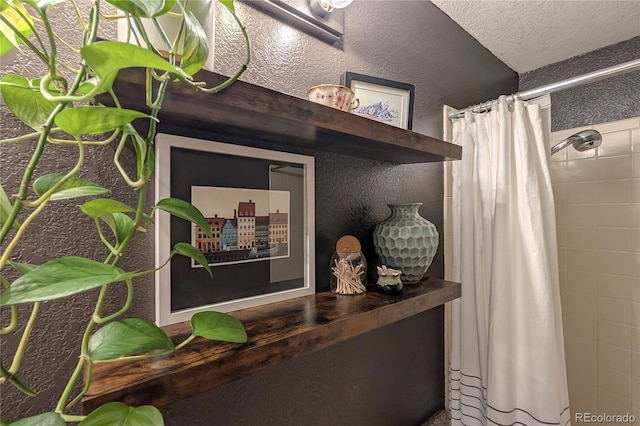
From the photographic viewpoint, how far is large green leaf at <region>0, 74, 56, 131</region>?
329 millimetres

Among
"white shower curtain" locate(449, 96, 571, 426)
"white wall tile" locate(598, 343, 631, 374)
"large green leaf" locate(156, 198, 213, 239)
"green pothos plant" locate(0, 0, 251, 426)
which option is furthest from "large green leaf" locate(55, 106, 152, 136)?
"white wall tile" locate(598, 343, 631, 374)

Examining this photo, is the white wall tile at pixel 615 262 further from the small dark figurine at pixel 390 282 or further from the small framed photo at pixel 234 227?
the small framed photo at pixel 234 227

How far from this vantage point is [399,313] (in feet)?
2.33

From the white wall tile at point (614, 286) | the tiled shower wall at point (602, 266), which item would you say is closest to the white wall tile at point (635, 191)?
the tiled shower wall at point (602, 266)

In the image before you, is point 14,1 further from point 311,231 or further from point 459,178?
point 459,178

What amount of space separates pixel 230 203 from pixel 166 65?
42cm

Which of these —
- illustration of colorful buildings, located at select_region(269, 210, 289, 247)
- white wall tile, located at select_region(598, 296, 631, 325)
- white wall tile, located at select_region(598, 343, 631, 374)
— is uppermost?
illustration of colorful buildings, located at select_region(269, 210, 289, 247)

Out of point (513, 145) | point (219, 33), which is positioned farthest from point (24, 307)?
point (513, 145)

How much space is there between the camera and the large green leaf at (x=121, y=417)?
278 mm

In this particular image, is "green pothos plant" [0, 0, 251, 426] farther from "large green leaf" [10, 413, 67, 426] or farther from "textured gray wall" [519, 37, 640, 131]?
"textured gray wall" [519, 37, 640, 131]

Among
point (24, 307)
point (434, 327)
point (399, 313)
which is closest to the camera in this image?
point (24, 307)

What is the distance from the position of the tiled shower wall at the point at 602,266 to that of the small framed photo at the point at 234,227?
1.50 metres

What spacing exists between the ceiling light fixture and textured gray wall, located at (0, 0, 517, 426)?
0.22ft

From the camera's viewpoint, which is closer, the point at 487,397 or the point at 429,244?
the point at 429,244
